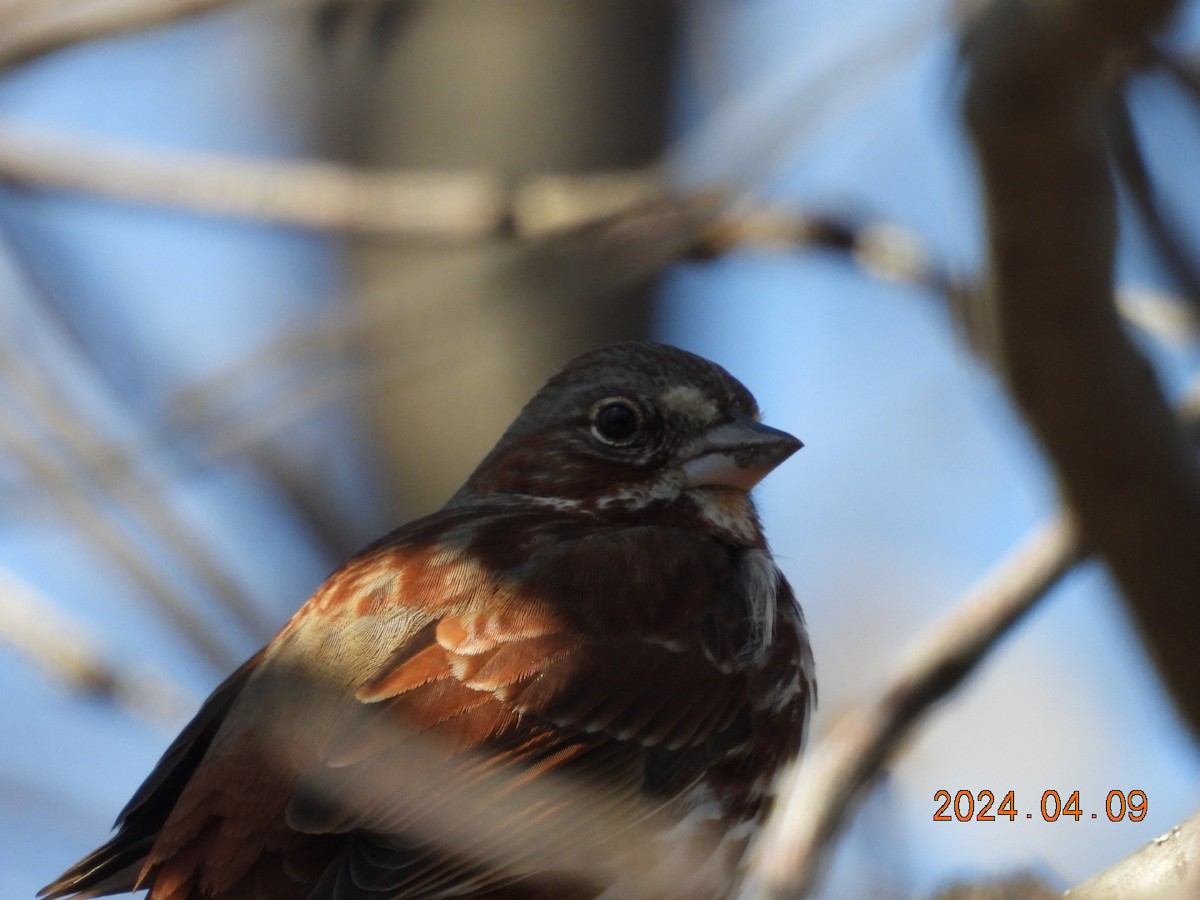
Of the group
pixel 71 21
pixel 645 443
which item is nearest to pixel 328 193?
pixel 71 21

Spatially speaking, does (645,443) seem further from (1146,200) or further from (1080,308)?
(1146,200)

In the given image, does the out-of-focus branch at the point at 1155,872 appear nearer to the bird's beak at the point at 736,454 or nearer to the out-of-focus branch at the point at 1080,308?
the out-of-focus branch at the point at 1080,308

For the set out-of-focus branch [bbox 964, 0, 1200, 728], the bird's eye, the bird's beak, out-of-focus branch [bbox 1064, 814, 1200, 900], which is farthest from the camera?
the bird's eye

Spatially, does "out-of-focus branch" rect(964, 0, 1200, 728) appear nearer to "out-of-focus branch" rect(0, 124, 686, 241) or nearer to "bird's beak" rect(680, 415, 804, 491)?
"bird's beak" rect(680, 415, 804, 491)

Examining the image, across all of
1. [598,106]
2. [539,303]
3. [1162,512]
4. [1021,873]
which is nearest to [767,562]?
[1162,512]

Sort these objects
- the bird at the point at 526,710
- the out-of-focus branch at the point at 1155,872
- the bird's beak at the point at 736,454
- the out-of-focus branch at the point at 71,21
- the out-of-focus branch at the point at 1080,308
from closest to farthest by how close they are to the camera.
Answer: the out-of-focus branch at the point at 1155,872
the bird at the point at 526,710
the out-of-focus branch at the point at 1080,308
the bird's beak at the point at 736,454
the out-of-focus branch at the point at 71,21

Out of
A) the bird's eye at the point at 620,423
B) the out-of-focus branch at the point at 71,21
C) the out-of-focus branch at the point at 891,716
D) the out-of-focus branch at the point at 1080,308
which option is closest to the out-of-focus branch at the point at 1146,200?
the out-of-focus branch at the point at 1080,308

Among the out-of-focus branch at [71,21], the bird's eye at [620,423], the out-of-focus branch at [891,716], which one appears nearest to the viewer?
the out-of-focus branch at [891,716]
